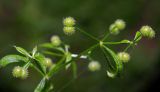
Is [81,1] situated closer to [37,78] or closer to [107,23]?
[107,23]

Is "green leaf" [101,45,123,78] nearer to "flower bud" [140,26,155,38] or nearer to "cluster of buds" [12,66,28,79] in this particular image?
"flower bud" [140,26,155,38]

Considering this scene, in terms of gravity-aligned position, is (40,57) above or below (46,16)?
below

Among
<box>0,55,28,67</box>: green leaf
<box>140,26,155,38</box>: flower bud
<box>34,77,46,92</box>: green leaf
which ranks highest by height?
<box>140,26,155,38</box>: flower bud

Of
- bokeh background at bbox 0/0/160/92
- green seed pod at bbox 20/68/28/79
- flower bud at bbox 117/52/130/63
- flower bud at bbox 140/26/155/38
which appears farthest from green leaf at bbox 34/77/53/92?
bokeh background at bbox 0/0/160/92

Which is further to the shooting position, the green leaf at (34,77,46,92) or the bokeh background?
the bokeh background

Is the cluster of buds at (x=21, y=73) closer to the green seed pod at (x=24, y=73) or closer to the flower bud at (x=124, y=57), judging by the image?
the green seed pod at (x=24, y=73)

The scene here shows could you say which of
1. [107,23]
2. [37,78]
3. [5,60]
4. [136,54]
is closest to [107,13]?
[107,23]
